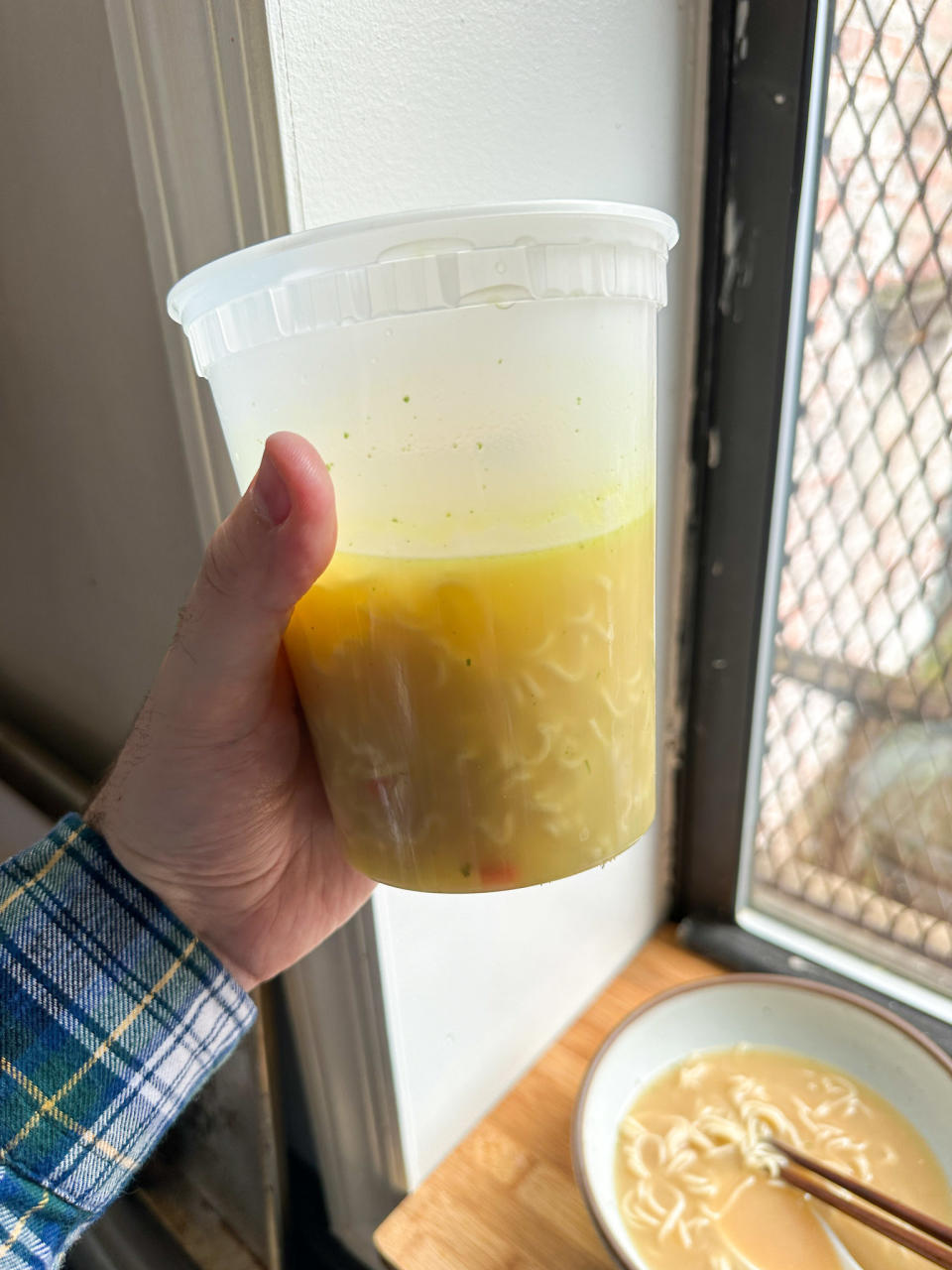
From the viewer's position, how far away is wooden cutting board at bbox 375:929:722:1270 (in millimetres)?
780

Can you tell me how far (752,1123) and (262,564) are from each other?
0.73m

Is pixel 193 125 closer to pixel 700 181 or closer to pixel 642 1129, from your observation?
pixel 700 181

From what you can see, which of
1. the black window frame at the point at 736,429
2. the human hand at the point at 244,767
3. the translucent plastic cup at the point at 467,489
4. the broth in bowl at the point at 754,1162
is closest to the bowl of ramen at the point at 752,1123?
the broth in bowl at the point at 754,1162

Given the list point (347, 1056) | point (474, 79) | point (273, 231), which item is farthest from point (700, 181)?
point (347, 1056)

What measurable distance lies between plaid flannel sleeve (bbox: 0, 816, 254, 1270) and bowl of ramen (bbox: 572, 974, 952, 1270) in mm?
377

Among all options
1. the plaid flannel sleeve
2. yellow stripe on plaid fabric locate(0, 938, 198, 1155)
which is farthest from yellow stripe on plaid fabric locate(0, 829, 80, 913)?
yellow stripe on plaid fabric locate(0, 938, 198, 1155)

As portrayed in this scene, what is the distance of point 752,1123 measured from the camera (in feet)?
2.66

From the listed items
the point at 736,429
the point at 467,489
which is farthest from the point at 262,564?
the point at 736,429

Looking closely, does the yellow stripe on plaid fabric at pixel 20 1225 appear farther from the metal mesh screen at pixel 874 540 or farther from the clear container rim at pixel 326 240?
the metal mesh screen at pixel 874 540

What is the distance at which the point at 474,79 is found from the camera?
0.57 m

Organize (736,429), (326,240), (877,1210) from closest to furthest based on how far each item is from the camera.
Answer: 1. (326,240)
2. (877,1210)
3. (736,429)

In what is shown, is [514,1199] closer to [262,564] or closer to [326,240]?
[262,564]

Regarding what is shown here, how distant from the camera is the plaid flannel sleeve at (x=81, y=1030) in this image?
0.55 metres

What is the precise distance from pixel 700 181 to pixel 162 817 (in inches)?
28.6
